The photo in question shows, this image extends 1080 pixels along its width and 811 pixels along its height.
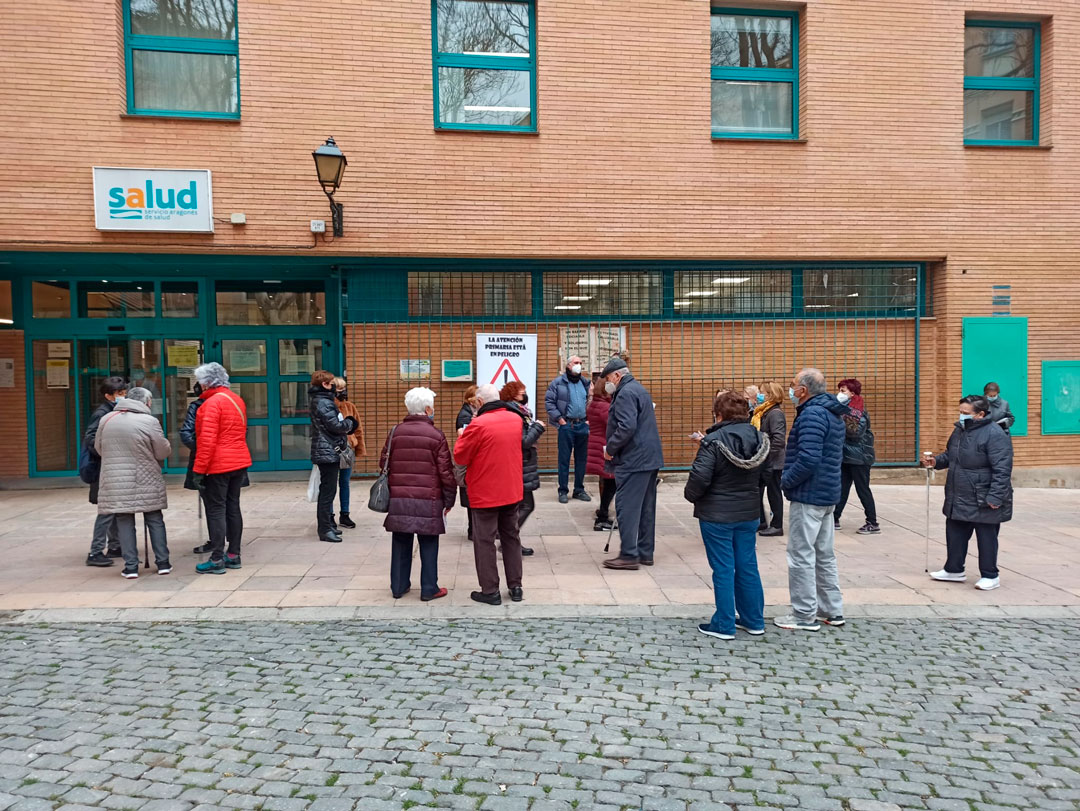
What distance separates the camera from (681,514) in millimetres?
9656

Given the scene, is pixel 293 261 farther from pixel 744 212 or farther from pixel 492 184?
pixel 744 212

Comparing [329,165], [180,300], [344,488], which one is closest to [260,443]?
[180,300]

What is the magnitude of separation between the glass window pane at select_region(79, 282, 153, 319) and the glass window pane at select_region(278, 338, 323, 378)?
6.92 ft

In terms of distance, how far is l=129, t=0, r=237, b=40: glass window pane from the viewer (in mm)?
10648

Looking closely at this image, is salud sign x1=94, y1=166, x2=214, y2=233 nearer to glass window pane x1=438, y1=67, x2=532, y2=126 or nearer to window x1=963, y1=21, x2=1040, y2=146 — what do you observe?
glass window pane x1=438, y1=67, x2=532, y2=126

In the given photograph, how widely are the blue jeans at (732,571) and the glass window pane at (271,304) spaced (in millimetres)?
8735

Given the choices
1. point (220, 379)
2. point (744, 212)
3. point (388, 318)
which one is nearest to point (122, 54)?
point (388, 318)

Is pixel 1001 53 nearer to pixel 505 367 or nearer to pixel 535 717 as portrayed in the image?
pixel 505 367

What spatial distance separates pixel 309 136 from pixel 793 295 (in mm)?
7807

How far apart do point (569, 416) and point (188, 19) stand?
792 centimetres

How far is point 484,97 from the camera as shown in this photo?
37.0 feet

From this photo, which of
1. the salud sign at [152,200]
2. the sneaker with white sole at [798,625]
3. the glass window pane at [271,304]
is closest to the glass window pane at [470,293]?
the glass window pane at [271,304]

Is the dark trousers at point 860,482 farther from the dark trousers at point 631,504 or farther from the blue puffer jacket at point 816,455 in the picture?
the blue puffer jacket at point 816,455

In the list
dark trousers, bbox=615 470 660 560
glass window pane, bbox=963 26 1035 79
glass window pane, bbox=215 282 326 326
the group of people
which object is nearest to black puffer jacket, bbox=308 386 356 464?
the group of people
